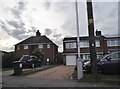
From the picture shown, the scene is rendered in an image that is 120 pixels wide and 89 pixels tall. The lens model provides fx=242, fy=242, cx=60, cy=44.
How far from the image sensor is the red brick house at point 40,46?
58.4 meters

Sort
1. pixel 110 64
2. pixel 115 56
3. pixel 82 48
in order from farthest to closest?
pixel 82 48 < pixel 115 56 < pixel 110 64

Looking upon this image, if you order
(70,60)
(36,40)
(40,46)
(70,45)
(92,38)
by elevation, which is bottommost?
(70,60)

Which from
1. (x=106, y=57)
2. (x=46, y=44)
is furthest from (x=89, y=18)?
(x=46, y=44)

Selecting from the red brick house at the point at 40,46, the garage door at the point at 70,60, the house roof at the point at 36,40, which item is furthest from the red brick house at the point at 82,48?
the house roof at the point at 36,40

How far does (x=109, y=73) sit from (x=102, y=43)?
35636mm

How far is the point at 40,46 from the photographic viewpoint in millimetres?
59156

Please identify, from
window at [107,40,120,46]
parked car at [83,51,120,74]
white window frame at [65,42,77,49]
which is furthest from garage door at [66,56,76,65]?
parked car at [83,51,120,74]

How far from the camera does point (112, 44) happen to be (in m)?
51.9

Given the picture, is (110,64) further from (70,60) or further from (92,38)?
(70,60)

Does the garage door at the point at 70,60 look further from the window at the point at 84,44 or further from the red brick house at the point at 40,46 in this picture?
the red brick house at the point at 40,46

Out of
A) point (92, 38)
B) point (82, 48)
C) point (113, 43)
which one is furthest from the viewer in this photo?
point (82, 48)

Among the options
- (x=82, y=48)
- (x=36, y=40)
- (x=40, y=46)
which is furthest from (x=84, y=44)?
(x=36, y=40)

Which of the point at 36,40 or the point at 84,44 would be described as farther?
the point at 36,40

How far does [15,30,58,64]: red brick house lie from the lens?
58356 millimetres
